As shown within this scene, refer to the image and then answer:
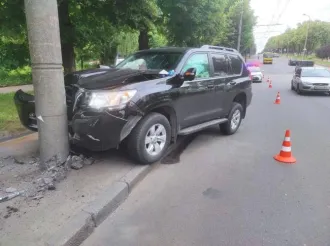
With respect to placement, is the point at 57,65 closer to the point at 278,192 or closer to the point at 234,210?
the point at 234,210

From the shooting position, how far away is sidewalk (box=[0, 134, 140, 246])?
9.48ft

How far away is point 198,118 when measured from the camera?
5684 mm

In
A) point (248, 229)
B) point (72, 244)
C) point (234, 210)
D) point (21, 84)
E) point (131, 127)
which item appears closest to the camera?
point (72, 244)

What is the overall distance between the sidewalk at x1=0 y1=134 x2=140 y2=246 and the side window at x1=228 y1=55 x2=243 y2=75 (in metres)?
3.32

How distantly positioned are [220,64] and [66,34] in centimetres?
586

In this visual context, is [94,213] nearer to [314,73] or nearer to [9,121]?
[9,121]

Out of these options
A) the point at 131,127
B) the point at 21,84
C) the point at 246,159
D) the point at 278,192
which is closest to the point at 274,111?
the point at 246,159

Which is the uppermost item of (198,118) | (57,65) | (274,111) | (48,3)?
(48,3)

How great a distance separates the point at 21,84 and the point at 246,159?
15296 mm

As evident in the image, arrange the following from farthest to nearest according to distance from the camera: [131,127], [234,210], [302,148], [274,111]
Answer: [274,111], [302,148], [131,127], [234,210]

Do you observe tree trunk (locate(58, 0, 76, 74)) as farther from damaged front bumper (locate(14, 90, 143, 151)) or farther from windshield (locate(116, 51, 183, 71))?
damaged front bumper (locate(14, 90, 143, 151))

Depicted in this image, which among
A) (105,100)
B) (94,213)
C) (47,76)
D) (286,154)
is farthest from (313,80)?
(94,213)

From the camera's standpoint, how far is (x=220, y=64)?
20.5ft

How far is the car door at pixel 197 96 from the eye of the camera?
518 centimetres
